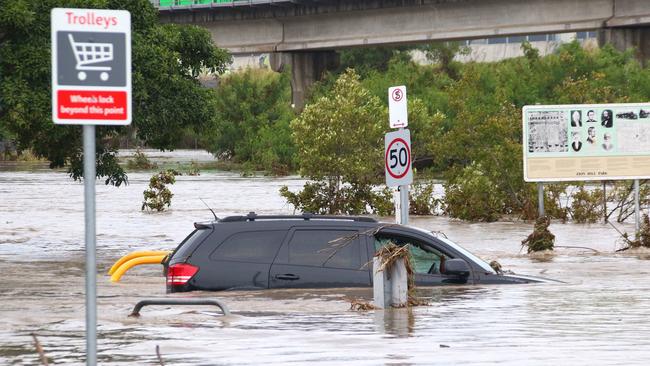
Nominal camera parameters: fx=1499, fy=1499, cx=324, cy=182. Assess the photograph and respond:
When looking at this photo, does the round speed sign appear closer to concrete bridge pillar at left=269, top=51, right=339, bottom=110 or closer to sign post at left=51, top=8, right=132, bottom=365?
sign post at left=51, top=8, right=132, bottom=365

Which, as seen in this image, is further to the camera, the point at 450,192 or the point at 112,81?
the point at 450,192

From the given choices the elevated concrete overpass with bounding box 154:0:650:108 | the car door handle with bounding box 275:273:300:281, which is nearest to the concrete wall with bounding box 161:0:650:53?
the elevated concrete overpass with bounding box 154:0:650:108

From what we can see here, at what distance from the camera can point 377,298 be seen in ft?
48.6

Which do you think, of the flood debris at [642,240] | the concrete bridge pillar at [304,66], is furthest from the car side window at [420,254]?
the concrete bridge pillar at [304,66]

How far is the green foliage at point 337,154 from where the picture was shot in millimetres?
36406

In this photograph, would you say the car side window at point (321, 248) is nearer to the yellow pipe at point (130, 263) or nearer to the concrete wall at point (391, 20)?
the yellow pipe at point (130, 263)

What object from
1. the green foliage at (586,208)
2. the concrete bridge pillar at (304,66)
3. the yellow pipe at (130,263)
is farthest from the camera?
the concrete bridge pillar at (304,66)

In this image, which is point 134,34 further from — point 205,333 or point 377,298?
point 205,333

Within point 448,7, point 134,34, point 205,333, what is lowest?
point 205,333

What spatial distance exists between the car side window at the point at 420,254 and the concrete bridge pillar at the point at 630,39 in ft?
156

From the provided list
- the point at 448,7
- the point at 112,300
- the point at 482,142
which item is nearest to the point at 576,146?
the point at 482,142

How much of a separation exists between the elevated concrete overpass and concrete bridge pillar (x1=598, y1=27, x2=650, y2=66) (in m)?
0.04

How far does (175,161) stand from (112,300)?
73.0 m

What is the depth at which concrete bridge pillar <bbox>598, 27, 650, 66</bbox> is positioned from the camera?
6225cm
